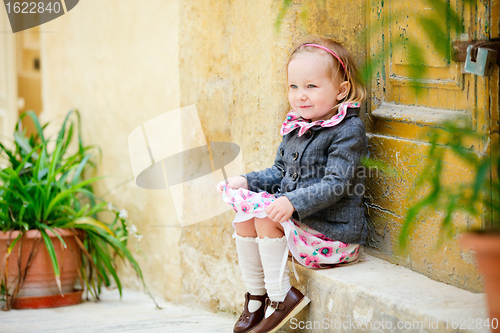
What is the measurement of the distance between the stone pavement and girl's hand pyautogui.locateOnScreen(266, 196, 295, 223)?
0.60 m

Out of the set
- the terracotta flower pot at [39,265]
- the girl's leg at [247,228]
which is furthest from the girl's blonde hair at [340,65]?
the terracotta flower pot at [39,265]

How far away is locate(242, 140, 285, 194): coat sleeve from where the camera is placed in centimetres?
186

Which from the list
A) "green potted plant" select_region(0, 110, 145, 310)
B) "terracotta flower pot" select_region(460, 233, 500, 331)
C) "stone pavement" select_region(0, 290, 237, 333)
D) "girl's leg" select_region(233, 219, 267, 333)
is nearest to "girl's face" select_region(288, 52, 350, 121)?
"girl's leg" select_region(233, 219, 267, 333)

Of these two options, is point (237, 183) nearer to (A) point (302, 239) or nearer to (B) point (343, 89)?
(A) point (302, 239)

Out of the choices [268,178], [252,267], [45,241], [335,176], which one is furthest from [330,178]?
[45,241]

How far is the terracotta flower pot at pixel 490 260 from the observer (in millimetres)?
1074

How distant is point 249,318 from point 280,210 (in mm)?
415

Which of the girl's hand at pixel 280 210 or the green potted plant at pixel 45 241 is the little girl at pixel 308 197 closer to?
the girl's hand at pixel 280 210

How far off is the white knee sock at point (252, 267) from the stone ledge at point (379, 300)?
0.39ft

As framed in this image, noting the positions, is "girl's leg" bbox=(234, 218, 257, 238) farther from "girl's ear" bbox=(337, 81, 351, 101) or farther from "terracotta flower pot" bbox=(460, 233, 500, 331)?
"terracotta flower pot" bbox=(460, 233, 500, 331)

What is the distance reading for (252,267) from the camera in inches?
69.2

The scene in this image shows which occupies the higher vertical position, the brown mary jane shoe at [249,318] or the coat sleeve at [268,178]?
the coat sleeve at [268,178]

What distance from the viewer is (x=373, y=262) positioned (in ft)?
5.85

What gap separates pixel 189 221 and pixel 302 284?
82cm
